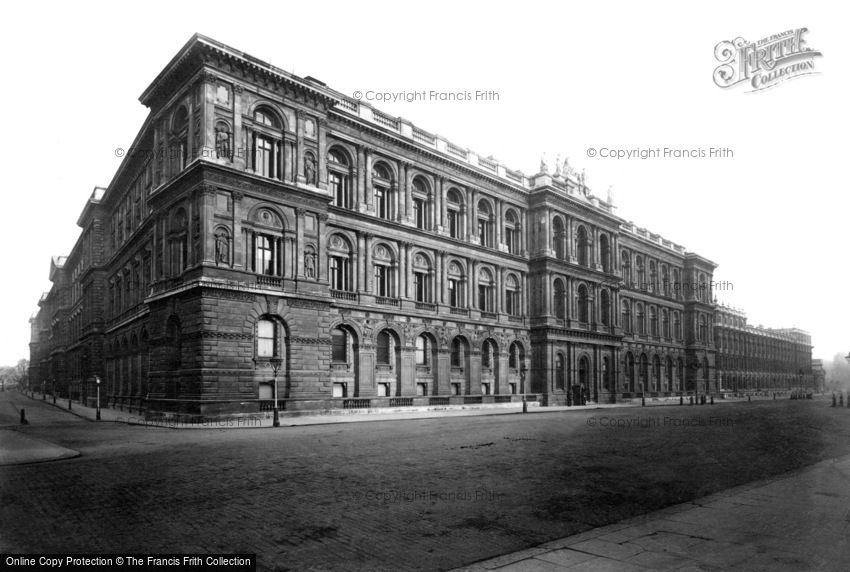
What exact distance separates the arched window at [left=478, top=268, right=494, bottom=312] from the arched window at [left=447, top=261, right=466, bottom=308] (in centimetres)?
236

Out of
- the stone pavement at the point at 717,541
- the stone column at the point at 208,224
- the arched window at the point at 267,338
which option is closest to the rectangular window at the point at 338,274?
the arched window at the point at 267,338

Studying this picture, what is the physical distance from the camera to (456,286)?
159 feet

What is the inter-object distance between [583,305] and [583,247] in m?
5.72

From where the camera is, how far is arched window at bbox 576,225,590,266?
60594mm

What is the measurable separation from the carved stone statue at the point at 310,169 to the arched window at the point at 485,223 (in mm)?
18330

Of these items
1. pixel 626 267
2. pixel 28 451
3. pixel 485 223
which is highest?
pixel 485 223

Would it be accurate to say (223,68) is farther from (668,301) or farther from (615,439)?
(668,301)

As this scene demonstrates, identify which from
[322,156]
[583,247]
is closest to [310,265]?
[322,156]

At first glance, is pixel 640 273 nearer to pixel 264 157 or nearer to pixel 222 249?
pixel 264 157

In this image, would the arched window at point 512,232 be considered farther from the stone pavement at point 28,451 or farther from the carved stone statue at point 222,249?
the stone pavement at point 28,451

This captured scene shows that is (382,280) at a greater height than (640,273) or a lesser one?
lesser

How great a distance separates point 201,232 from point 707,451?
24642mm

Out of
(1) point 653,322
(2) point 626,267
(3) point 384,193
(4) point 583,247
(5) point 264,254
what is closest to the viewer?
(5) point 264,254

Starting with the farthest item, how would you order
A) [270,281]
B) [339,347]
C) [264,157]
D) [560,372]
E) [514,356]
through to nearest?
1. [560,372]
2. [514,356]
3. [339,347]
4. [264,157]
5. [270,281]
